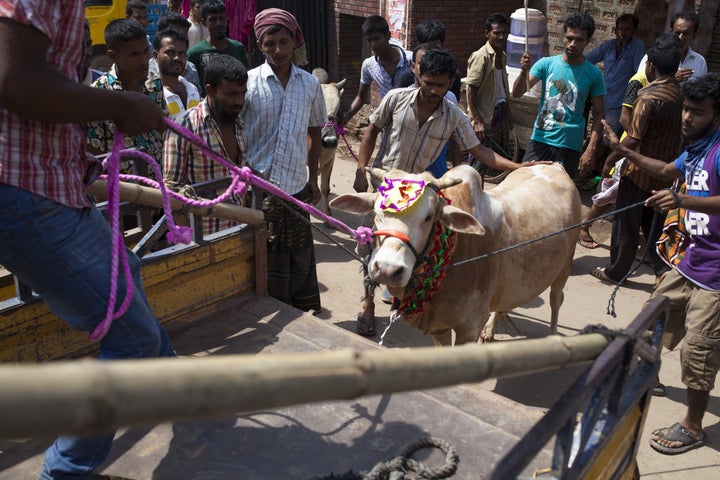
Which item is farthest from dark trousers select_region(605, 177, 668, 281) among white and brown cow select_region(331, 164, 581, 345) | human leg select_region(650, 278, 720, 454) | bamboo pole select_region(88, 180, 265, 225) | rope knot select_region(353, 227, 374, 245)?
bamboo pole select_region(88, 180, 265, 225)

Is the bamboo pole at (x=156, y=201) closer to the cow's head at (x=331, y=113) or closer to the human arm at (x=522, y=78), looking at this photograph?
the cow's head at (x=331, y=113)

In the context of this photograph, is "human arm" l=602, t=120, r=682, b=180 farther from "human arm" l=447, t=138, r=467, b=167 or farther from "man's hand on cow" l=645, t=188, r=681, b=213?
"human arm" l=447, t=138, r=467, b=167

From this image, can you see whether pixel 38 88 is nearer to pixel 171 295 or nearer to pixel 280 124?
pixel 171 295

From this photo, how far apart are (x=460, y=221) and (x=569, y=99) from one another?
12.0 feet

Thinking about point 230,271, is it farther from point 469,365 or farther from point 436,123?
point 469,365

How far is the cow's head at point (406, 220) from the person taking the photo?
11.0 ft

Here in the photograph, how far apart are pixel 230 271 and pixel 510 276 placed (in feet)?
6.00

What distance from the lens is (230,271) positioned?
3.85 meters

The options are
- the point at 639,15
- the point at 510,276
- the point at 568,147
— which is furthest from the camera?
the point at 639,15

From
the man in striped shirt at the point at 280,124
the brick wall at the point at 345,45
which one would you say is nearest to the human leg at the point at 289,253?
the man in striped shirt at the point at 280,124

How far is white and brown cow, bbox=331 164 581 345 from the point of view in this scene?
3.50 metres

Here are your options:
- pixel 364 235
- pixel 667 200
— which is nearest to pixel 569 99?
pixel 667 200

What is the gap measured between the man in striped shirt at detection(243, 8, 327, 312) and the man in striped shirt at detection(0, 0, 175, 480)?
2.43 metres

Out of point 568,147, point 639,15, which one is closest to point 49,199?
point 568,147
